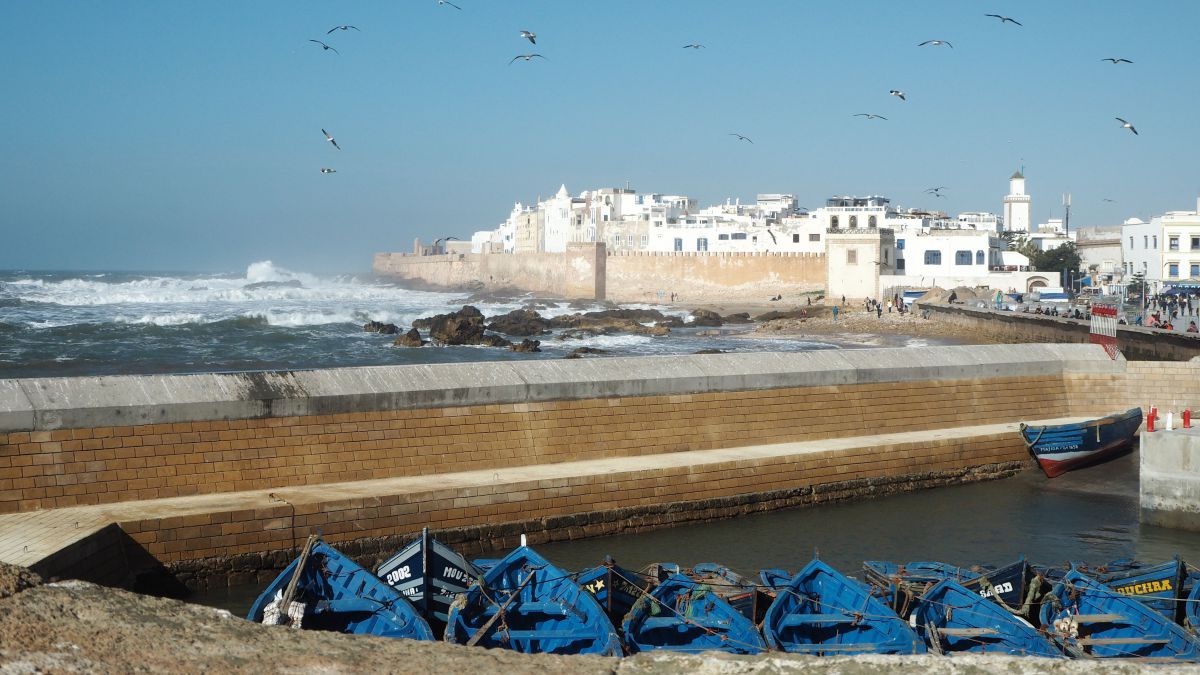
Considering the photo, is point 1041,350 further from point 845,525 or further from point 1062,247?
point 1062,247

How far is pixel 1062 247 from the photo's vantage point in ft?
249

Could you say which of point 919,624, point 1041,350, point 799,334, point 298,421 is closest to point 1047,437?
point 1041,350

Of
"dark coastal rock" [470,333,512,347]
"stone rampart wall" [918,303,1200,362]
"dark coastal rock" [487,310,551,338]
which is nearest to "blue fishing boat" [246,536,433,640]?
"stone rampart wall" [918,303,1200,362]

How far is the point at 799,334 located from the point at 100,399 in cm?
3932

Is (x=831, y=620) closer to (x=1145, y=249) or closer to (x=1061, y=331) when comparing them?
(x=1061, y=331)

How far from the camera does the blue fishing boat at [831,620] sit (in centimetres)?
886

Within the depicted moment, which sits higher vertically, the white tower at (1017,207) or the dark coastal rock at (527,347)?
the white tower at (1017,207)

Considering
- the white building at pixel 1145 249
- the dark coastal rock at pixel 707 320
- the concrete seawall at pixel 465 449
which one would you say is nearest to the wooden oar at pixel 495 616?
the concrete seawall at pixel 465 449

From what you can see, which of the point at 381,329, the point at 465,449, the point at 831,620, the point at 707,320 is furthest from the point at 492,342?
the point at 831,620

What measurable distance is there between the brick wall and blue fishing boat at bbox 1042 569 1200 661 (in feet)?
21.7

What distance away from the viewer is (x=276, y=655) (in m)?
6.44

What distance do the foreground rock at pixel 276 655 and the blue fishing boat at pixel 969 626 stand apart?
2.14m

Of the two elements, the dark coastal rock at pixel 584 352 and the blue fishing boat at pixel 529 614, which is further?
the dark coastal rock at pixel 584 352

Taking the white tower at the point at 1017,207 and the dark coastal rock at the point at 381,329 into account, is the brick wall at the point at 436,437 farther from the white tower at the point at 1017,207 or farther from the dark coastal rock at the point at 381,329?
the white tower at the point at 1017,207
